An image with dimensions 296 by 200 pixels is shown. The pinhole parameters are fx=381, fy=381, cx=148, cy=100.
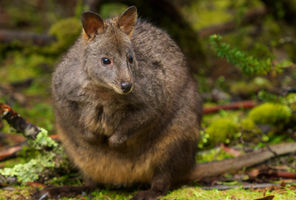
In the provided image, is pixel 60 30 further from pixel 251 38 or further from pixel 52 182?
pixel 251 38

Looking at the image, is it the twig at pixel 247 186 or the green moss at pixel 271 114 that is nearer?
the twig at pixel 247 186

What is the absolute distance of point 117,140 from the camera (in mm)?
4031

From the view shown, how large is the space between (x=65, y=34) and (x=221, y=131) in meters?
3.61

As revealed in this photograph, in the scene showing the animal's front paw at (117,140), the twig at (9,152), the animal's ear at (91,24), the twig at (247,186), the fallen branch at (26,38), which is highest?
the fallen branch at (26,38)

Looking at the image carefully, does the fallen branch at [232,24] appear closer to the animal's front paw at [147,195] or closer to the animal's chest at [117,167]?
the animal's chest at [117,167]

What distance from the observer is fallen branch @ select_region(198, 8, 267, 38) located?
970 cm

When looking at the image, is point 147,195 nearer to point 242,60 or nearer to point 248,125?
point 242,60

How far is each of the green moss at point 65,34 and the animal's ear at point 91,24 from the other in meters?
3.51

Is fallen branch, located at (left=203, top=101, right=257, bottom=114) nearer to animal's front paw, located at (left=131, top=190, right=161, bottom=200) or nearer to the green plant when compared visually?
the green plant

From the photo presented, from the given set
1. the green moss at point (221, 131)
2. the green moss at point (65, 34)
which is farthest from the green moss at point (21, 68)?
the green moss at point (221, 131)

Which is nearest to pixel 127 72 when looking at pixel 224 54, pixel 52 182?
pixel 224 54

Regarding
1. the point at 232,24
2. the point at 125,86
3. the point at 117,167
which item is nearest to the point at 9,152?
the point at 117,167

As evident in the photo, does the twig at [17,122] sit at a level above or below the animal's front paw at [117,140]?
above

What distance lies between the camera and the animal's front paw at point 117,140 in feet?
13.2
